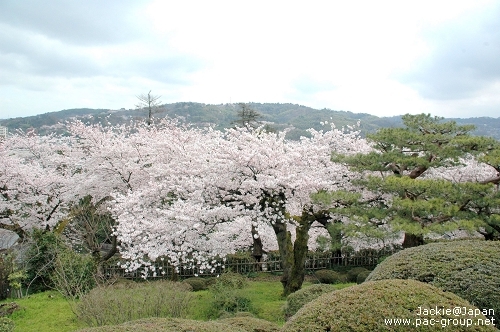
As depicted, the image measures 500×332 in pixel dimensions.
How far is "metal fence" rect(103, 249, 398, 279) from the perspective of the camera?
13.8m

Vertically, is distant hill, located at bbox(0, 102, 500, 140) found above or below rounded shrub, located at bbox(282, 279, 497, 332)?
above

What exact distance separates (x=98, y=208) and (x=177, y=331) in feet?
43.6

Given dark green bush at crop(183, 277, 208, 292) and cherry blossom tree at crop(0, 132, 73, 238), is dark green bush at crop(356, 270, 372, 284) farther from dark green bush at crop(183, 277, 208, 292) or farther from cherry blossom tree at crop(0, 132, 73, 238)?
cherry blossom tree at crop(0, 132, 73, 238)

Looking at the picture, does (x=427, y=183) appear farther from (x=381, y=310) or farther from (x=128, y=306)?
(x=128, y=306)

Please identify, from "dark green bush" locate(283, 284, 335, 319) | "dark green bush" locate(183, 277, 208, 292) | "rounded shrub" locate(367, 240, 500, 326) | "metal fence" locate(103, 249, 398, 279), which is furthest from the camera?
"metal fence" locate(103, 249, 398, 279)

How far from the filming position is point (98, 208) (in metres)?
15.7

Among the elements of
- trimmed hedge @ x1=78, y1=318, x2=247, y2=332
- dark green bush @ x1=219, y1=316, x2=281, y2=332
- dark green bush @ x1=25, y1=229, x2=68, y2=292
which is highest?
trimmed hedge @ x1=78, y1=318, x2=247, y2=332

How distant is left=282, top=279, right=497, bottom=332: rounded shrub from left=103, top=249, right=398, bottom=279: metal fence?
9937 millimetres

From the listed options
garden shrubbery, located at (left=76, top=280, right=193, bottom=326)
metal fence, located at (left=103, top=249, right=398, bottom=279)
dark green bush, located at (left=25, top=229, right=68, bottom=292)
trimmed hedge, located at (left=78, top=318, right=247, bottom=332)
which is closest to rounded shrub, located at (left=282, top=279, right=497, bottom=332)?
trimmed hedge, located at (left=78, top=318, right=247, bottom=332)

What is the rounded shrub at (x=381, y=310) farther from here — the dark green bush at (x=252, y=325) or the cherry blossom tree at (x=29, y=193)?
the cherry blossom tree at (x=29, y=193)

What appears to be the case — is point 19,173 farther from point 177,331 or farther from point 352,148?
point 177,331

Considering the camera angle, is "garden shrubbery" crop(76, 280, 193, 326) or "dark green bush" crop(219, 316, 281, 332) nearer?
"dark green bush" crop(219, 316, 281, 332)

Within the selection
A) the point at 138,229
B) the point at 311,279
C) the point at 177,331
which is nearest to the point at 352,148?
the point at 311,279

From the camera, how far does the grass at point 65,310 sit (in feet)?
29.5
